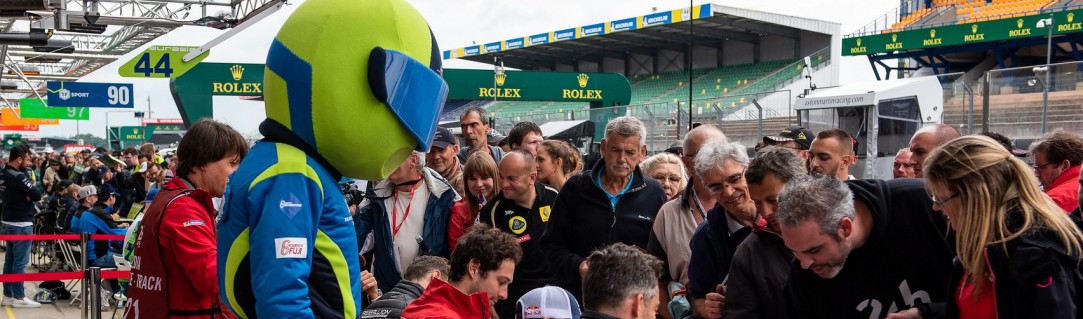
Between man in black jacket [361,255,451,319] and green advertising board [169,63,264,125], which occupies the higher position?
green advertising board [169,63,264,125]

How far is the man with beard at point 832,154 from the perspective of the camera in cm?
511

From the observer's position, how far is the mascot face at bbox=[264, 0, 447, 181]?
9.02 feet

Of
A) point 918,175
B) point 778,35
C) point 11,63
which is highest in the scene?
point 778,35

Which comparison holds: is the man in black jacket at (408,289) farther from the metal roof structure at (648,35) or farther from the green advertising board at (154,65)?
the metal roof structure at (648,35)

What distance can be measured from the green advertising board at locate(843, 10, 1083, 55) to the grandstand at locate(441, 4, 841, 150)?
2.40 metres

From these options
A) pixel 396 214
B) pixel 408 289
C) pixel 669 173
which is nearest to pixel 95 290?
→ pixel 396 214

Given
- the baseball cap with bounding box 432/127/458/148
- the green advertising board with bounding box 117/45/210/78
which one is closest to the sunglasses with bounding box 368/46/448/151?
the baseball cap with bounding box 432/127/458/148

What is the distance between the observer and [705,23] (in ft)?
131

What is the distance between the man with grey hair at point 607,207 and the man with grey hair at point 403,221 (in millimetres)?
679

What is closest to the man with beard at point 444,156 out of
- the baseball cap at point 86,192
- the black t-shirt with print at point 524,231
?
the black t-shirt with print at point 524,231

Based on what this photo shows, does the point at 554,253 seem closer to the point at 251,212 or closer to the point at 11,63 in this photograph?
the point at 251,212

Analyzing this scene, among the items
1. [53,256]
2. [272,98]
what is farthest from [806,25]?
[272,98]

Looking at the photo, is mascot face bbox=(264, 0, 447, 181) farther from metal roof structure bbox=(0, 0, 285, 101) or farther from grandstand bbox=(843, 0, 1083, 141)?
grandstand bbox=(843, 0, 1083, 141)

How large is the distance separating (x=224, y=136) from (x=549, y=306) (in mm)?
1376
